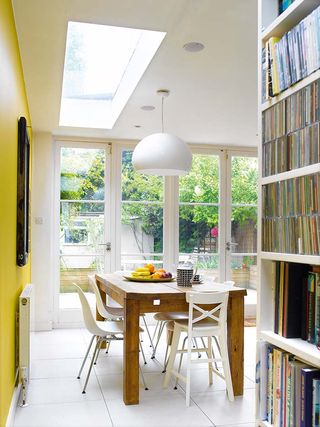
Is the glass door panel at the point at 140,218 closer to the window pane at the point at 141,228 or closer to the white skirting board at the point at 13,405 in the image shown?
the window pane at the point at 141,228

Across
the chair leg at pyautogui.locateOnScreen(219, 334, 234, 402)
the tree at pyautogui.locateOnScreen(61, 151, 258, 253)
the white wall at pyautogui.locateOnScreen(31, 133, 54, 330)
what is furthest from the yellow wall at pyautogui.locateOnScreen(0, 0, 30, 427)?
the tree at pyautogui.locateOnScreen(61, 151, 258, 253)

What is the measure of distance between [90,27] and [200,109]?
1547 mm

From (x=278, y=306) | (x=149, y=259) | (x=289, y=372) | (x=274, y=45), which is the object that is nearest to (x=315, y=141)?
(x=274, y=45)

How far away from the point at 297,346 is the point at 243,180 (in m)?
5.40

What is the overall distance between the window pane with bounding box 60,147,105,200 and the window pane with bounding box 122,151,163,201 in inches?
11.9

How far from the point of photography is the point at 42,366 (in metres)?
4.28

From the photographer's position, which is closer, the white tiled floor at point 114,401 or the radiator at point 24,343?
the white tiled floor at point 114,401

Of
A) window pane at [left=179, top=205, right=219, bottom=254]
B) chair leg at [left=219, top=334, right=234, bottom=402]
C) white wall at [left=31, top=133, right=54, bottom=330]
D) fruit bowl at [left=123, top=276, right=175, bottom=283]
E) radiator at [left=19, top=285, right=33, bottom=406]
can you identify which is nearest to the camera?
radiator at [left=19, top=285, right=33, bottom=406]

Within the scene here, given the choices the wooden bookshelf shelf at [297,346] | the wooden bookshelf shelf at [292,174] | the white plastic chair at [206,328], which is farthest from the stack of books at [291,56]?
the white plastic chair at [206,328]

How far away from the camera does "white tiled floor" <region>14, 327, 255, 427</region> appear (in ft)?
10.1

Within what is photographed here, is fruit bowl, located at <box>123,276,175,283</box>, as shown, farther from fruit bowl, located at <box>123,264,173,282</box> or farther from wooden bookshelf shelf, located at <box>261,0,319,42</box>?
wooden bookshelf shelf, located at <box>261,0,319,42</box>

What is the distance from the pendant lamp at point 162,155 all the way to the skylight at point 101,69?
54 cm

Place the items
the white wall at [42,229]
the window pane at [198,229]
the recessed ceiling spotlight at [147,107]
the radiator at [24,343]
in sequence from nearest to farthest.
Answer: the radiator at [24,343] < the recessed ceiling spotlight at [147,107] < the white wall at [42,229] < the window pane at [198,229]

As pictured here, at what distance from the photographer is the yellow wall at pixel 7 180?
2.39 m
